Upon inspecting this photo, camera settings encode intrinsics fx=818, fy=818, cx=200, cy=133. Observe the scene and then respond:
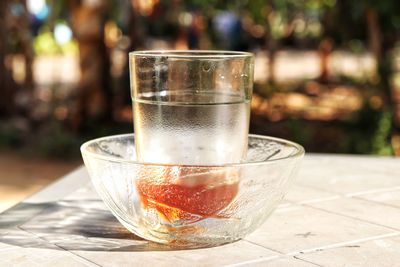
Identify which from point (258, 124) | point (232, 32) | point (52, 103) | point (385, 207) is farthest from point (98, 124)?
point (385, 207)

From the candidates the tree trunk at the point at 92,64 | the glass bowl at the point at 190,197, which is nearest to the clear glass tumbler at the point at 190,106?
the glass bowl at the point at 190,197

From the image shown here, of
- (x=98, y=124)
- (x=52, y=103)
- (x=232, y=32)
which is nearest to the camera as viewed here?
(x=98, y=124)

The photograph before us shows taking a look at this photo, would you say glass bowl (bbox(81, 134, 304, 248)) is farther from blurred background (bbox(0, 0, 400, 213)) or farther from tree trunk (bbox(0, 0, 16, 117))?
tree trunk (bbox(0, 0, 16, 117))

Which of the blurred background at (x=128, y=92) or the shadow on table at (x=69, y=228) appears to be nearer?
the shadow on table at (x=69, y=228)

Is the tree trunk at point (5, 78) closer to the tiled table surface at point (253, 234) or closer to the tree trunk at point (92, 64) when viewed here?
the tree trunk at point (92, 64)

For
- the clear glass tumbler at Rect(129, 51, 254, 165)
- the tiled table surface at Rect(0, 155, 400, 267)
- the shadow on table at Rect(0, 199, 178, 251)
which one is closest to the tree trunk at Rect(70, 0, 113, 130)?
the tiled table surface at Rect(0, 155, 400, 267)

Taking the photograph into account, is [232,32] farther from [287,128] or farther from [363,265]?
[363,265]

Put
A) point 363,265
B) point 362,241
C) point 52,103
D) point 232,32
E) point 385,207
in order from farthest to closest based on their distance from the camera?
point 232,32
point 52,103
point 385,207
point 362,241
point 363,265

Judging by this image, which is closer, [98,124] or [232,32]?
[98,124]
